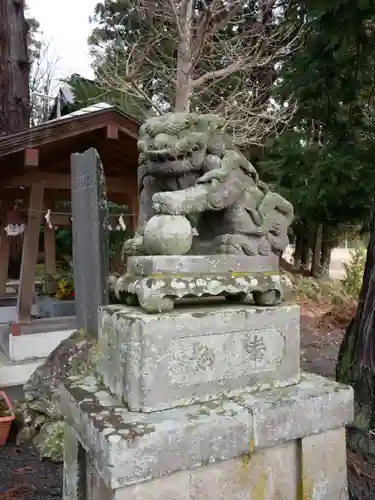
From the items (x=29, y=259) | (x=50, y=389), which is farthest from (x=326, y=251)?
(x=50, y=389)

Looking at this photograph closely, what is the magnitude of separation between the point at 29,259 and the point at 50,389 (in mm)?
2468

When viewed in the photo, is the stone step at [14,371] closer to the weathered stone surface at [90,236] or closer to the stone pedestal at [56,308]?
the stone pedestal at [56,308]

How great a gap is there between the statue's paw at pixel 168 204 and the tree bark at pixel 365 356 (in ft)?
7.39

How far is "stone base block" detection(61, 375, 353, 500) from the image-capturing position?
1.64 metres

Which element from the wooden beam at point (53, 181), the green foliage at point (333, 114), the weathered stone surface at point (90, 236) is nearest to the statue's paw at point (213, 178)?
the green foliage at point (333, 114)

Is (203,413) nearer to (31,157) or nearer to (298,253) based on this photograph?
(31,157)

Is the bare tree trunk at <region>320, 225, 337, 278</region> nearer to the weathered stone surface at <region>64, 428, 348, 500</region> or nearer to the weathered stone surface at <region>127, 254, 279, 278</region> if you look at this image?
the weathered stone surface at <region>64, 428, 348, 500</region>

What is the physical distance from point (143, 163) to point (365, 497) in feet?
8.37

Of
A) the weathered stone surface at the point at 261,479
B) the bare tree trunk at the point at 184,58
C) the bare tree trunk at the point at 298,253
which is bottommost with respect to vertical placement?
the weathered stone surface at the point at 261,479

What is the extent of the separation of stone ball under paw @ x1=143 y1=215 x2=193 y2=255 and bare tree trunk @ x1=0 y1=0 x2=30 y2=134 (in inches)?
334

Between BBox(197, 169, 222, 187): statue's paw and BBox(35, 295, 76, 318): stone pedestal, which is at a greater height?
BBox(197, 169, 222, 187): statue's paw

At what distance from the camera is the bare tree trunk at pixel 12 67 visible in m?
9.26

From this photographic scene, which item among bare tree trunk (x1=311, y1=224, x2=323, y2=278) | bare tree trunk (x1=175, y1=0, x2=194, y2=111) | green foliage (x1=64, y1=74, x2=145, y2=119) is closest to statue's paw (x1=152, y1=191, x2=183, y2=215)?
bare tree trunk (x1=175, y1=0, x2=194, y2=111)

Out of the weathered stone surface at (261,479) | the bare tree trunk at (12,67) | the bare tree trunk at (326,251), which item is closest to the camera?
the weathered stone surface at (261,479)
